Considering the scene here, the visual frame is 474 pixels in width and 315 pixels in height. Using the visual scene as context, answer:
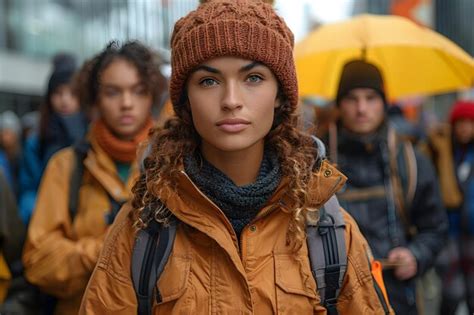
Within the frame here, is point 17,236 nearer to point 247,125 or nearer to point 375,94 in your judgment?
point 247,125

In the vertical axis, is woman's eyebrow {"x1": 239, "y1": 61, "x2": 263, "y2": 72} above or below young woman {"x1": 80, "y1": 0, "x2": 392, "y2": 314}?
above

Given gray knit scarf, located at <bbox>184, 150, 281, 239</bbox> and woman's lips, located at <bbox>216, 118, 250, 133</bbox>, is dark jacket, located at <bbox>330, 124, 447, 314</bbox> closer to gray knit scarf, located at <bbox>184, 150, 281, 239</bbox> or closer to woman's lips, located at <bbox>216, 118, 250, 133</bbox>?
gray knit scarf, located at <bbox>184, 150, 281, 239</bbox>

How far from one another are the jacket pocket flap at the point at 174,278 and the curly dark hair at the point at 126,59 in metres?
1.72

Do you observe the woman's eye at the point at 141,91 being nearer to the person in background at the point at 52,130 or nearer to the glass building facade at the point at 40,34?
the person in background at the point at 52,130

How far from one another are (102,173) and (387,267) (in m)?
1.78

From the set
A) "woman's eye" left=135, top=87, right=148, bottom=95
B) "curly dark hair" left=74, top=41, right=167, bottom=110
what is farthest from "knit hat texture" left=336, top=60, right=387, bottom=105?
"woman's eye" left=135, top=87, right=148, bottom=95

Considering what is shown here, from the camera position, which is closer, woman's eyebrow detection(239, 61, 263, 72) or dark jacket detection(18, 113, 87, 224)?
woman's eyebrow detection(239, 61, 263, 72)

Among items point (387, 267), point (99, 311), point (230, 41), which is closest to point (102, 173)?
point (99, 311)

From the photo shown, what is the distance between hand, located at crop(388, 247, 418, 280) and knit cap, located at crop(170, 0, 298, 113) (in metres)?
1.74

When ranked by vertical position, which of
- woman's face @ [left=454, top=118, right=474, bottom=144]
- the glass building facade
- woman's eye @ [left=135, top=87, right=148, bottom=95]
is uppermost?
the glass building facade

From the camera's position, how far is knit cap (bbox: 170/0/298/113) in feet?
7.69

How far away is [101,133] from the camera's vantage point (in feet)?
12.3

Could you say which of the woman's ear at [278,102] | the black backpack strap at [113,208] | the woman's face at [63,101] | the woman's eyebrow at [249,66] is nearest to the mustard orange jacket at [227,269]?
the woman's ear at [278,102]

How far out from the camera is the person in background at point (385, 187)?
3.96m
